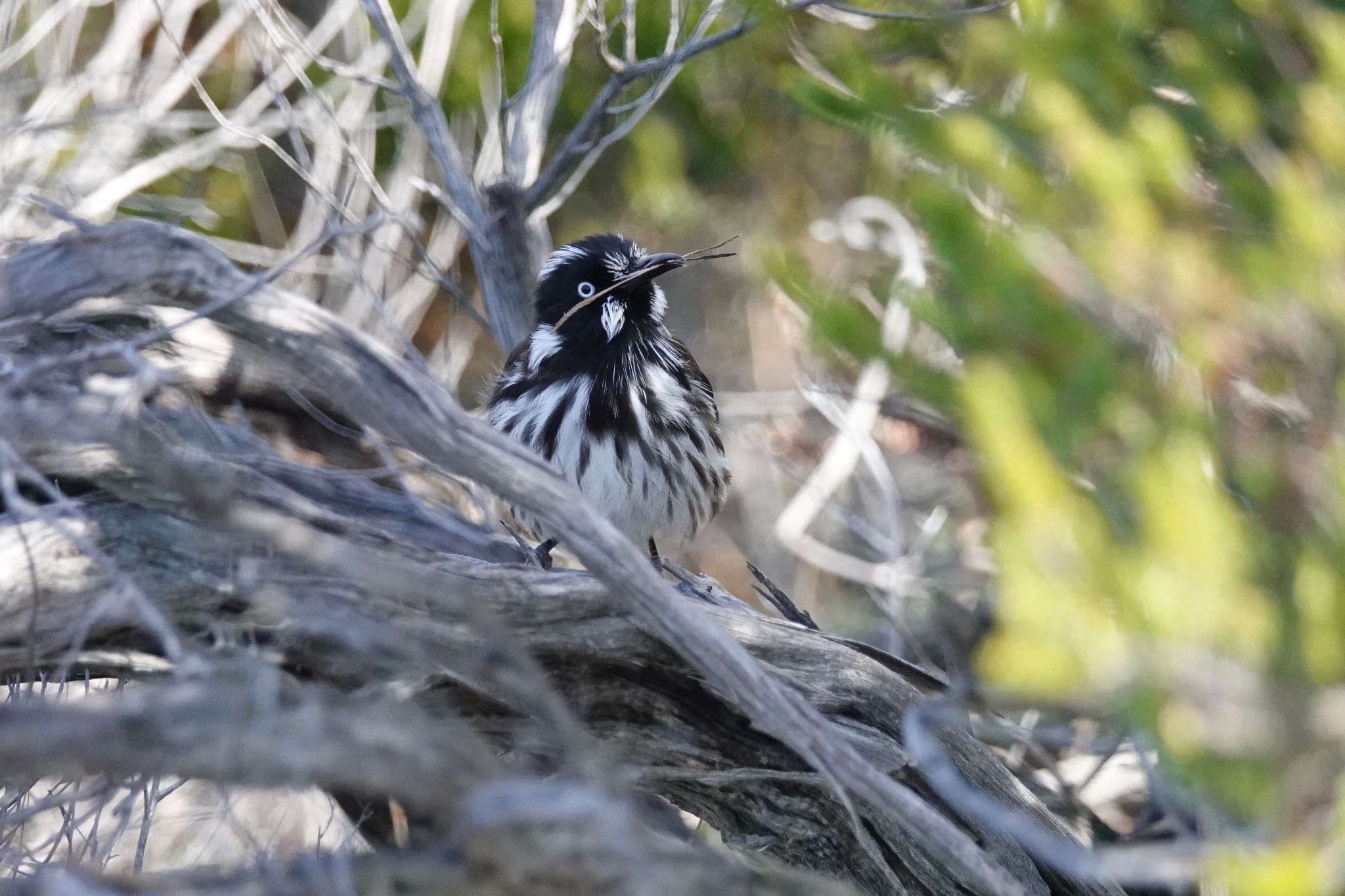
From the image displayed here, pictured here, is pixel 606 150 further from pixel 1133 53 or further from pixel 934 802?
pixel 934 802

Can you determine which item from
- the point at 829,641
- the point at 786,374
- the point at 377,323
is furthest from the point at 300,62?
the point at 829,641

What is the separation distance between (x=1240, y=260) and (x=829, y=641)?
125 cm

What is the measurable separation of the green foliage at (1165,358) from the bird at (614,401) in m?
1.28

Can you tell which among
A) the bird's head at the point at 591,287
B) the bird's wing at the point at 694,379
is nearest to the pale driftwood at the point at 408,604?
the bird's head at the point at 591,287

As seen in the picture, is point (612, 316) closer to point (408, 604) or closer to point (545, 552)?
point (545, 552)

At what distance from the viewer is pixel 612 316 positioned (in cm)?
423

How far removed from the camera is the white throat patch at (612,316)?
13.8ft

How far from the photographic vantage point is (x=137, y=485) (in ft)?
9.50

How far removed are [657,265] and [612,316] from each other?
1.01 feet

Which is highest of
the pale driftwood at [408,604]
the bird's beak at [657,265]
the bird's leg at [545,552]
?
the bird's beak at [657,265]

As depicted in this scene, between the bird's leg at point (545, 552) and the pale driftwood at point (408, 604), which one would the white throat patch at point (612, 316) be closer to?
the bird's leg at point (545, 552)

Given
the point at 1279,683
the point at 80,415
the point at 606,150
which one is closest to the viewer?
the point at 80,415

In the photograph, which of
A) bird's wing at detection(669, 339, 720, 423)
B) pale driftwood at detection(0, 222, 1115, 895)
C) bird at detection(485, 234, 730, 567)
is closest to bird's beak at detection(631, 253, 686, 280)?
bird at detection(485, 234, 730, 567)

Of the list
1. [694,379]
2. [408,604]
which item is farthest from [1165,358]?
[694,379]
